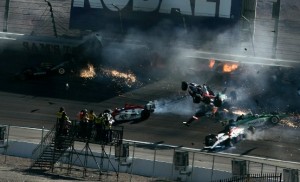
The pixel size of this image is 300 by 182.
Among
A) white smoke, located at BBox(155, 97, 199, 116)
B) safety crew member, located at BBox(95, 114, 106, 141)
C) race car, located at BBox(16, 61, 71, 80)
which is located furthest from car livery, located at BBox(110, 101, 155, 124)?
safety crew member, located at BBox(95, 114, 106, 141)

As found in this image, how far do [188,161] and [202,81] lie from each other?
21383 millimetres

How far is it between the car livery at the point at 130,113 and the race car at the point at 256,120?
5285 millimetres

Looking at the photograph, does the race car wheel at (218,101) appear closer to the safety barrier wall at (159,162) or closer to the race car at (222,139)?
the race car at (222,139)

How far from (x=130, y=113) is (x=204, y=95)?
19.7 feet

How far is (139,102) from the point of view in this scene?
2119 inches

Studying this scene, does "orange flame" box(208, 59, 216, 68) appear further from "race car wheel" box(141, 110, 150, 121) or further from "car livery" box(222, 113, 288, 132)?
"race car wheel" box(141, 110, 150, 121)

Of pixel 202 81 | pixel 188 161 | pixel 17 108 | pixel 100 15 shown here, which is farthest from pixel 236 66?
pixel 188 161

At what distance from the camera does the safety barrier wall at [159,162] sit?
36094 mm

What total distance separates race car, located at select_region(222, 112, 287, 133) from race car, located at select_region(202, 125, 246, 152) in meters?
1.54

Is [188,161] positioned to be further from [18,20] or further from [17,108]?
[18,20]

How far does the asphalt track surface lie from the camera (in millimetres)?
46062

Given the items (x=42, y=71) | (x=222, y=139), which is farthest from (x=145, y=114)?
(x=42, y=71)

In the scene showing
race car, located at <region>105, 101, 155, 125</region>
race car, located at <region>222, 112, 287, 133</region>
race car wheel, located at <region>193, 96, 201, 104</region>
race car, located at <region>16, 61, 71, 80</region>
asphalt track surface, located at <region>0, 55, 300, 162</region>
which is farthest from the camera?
race car, located at <region>16, 61, 71, 80</region>

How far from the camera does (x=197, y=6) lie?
6222cm
